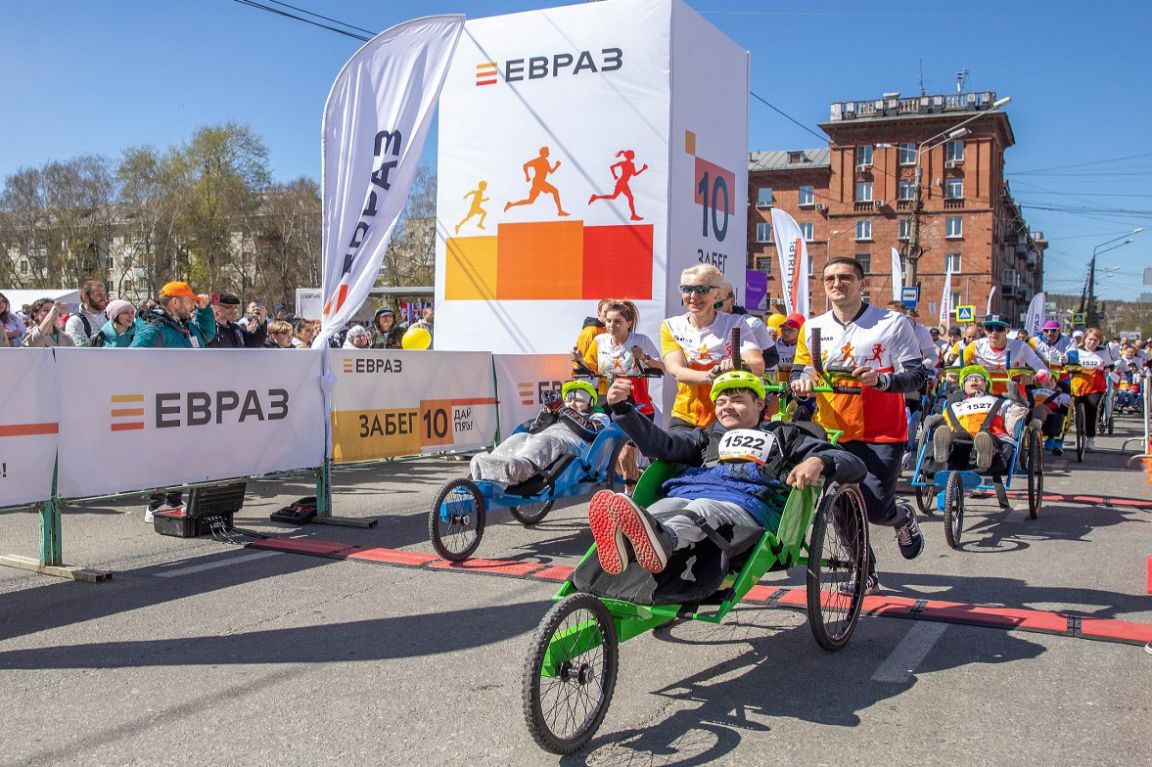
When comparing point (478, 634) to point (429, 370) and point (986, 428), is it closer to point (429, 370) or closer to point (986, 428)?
point (429, 370)

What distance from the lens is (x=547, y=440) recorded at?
25.1 ft

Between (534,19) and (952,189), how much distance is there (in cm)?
6409

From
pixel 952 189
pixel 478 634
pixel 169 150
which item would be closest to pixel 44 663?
pixel 478 634

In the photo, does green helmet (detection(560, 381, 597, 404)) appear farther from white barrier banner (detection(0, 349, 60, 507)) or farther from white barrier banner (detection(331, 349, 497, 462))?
white barrier banner (detection(0, 349, 60, 507))

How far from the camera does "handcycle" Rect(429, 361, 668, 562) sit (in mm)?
6863

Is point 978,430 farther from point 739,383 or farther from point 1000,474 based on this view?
point 739,383

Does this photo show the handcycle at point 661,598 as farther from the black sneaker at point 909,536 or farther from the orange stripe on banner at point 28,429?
the orange stripe on banner at point 28,429

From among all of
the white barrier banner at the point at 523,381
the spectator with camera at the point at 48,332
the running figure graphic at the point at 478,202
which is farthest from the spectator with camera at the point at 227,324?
the running figure graphic at the point at 478,202

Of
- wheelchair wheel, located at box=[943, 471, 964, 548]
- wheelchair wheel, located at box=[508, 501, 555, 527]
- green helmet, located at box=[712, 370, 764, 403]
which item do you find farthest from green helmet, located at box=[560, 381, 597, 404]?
green helmet, located at box=[712, 370, 764, 403]

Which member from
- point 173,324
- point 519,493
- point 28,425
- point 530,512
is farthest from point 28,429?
point 530,512

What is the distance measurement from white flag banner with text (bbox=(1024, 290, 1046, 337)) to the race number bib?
19900 mm

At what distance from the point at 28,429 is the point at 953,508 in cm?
655

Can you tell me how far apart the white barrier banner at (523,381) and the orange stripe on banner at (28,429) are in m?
4.91

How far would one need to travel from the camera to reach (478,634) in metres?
5.23
